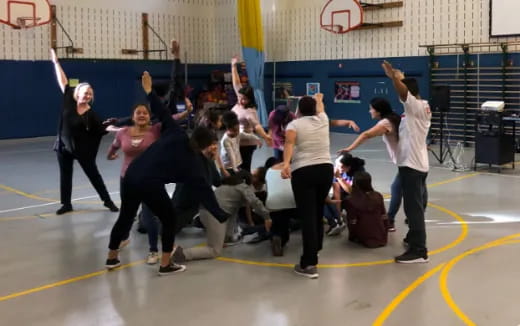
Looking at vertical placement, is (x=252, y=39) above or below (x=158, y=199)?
above

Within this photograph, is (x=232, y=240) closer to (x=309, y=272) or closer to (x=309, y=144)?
(x=309, y=272)

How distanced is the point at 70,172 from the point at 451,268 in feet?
16.0

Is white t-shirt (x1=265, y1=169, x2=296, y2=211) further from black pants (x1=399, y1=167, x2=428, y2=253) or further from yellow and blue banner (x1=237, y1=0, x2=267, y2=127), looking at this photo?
yellow and blue banner (x1=237, y1=0, x2=267, y2=127)

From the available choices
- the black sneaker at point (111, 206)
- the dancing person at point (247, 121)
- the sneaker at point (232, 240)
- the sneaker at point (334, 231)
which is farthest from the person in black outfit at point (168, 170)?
the black sneaker at point (111, 206)

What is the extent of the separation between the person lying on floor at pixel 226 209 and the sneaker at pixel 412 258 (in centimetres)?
133

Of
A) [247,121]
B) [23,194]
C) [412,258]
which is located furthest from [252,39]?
[412,258]

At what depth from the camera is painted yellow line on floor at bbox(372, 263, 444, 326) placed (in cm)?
411

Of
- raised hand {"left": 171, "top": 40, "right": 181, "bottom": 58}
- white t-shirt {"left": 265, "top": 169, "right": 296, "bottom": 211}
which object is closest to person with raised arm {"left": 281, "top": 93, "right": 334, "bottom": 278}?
white t-shirt {"left": 265, "top": 169, "right": 296, "bottom": 211}

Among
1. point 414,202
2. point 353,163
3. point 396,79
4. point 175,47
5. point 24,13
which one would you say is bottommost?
point 414,202

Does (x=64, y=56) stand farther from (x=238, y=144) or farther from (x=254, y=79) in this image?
(x=238, y=144)

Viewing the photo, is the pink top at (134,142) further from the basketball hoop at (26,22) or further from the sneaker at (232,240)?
the basketball hoop at (26,22)

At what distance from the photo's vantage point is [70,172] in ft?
24.7

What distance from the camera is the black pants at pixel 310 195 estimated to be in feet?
16.0

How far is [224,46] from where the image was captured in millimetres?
20797
